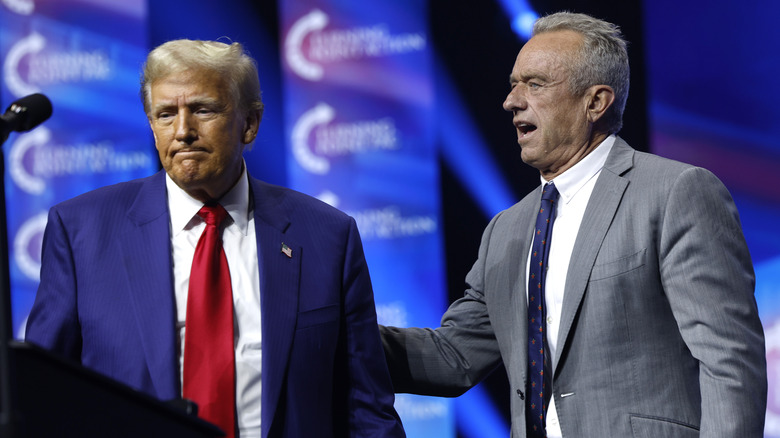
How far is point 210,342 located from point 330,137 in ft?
9.24

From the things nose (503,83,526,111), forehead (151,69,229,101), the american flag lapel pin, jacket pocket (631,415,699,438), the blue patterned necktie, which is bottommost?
jacket pocket (631,415,699,438)

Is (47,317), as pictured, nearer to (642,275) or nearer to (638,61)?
(642,275)

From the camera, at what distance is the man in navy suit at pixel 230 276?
1973 millimetres

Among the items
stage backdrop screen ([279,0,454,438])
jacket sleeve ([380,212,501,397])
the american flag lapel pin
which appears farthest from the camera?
stage backdrop screen ([279,0,454,438])

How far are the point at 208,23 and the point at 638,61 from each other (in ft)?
7.56

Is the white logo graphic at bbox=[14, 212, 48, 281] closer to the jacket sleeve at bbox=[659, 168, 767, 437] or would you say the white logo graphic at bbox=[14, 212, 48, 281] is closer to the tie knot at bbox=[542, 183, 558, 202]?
the tie knot at bbox=[542, 183, 558, 202]

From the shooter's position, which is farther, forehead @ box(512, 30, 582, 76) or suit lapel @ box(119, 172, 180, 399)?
forehead @ box(512, 30, 582, 76)

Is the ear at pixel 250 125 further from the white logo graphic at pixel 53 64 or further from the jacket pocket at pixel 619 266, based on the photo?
the white logo graphic at pixel 53 64

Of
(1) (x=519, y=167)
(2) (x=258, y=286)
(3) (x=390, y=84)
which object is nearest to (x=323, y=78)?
(3) (x=390, y=84)

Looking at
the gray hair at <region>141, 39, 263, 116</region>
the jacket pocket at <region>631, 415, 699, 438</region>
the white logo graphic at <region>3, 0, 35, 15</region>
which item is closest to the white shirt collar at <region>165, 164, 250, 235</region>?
the gray hair at <region>141, 39, 263, 116</region>

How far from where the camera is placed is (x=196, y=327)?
6.53 feet

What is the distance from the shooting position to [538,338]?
2.37m

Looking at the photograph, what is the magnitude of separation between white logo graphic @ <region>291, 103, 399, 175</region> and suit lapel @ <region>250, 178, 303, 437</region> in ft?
7.72

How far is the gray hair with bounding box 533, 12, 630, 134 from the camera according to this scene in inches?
99.0
